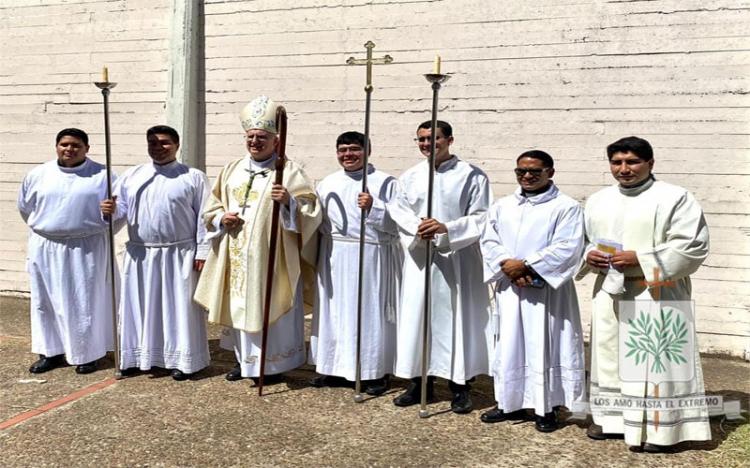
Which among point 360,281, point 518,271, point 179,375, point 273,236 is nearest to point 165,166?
point 273,236

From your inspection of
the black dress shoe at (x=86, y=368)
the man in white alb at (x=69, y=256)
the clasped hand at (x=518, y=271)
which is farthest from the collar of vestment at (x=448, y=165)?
the black dress shoe at (x=86, y=368)

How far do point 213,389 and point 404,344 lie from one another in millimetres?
1442

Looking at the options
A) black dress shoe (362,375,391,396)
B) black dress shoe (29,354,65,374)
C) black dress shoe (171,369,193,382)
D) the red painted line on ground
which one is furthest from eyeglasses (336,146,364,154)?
black dress shoe (29,354,65,374)

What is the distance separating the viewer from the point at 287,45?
23.9ft

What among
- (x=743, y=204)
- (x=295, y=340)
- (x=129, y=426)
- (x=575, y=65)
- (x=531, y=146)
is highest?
(x=575, y=65)

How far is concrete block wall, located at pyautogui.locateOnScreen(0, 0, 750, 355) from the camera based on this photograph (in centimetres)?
596

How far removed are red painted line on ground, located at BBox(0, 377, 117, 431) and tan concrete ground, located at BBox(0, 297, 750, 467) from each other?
6 cm

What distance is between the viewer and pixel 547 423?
13.7 feet

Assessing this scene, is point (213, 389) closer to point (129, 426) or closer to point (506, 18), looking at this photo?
point (129, 426)

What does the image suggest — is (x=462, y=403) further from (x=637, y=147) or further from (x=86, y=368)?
(x=86, y=368)

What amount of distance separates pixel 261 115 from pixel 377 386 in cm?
211

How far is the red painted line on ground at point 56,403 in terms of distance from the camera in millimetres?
4357

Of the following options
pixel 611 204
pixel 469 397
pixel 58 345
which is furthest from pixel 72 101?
pixel 611 204

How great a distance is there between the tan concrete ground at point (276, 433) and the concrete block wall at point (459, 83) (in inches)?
81.4
